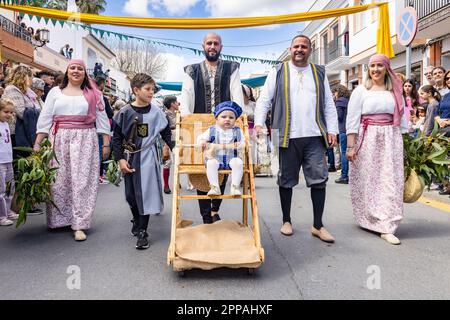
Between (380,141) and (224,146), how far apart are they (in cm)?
193

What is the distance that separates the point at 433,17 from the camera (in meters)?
14.5

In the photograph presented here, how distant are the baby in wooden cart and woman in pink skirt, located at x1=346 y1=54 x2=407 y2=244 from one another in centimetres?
152

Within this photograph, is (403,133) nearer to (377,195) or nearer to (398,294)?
(377,195)

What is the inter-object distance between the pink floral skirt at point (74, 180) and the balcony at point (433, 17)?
12445 millimetres

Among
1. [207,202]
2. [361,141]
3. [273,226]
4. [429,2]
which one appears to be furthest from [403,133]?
[429,2]

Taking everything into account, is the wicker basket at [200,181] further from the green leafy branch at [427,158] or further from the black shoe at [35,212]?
the black shoe at [35,212]

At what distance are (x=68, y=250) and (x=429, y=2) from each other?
606 inches

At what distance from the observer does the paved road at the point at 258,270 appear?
3.25m

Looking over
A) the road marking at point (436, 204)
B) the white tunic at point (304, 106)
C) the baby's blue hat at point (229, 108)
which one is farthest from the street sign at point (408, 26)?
the baby's blue hat at point (229, 108)

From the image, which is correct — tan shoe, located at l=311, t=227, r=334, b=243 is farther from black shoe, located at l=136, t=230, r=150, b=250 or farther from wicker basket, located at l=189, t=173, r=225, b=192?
black shoe, located at l=136, t=230, r=150, b=250

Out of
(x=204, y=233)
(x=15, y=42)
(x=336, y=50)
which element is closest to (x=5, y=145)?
(x=204, y=233)

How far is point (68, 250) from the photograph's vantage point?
440 cm

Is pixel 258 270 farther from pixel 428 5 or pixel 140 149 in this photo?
pixel 428 5
